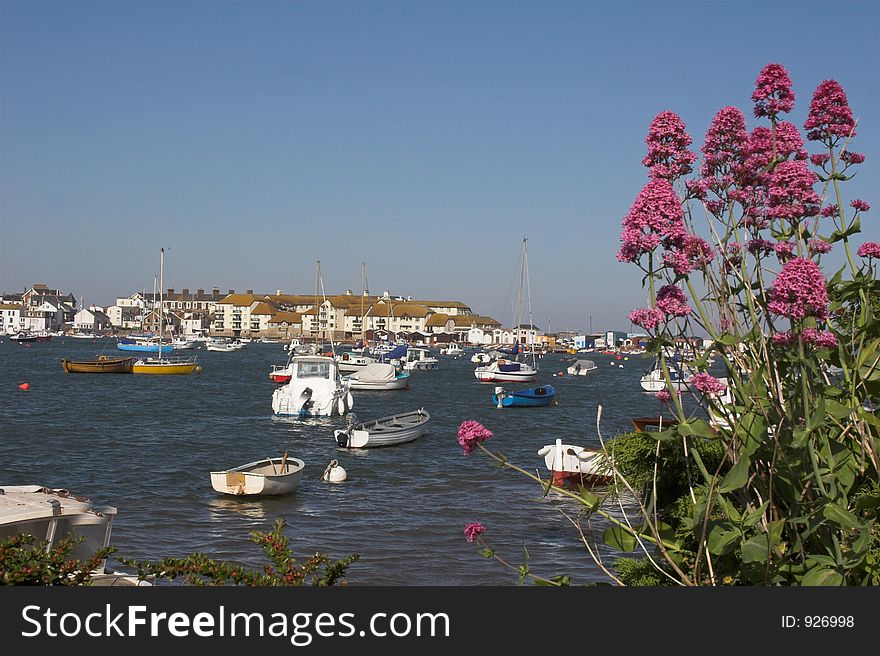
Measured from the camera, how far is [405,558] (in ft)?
60.8

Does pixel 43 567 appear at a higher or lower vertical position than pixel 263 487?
higher

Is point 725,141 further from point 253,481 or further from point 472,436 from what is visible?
point 253,481

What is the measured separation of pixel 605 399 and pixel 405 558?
53.9 metres

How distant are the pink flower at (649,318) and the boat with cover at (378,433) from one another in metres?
29.8

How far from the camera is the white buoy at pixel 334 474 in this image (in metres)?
27.6

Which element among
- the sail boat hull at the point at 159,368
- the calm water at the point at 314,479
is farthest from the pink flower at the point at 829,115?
the sail boat hull at the point at 159,368

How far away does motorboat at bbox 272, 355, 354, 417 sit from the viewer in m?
45.3

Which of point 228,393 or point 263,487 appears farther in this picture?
point 228,393

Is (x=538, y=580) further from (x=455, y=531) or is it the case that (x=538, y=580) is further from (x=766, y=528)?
(x=455, y=531)

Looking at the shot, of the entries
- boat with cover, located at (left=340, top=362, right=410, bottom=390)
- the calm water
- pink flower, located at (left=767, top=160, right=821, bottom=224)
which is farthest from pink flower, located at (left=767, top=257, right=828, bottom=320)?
boat with cover, located at (left=340, top=362, right=410, bottom=390)

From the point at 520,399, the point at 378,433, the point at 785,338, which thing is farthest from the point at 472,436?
the point at 520,399

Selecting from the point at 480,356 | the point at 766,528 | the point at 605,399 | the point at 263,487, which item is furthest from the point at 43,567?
the point at 480,356

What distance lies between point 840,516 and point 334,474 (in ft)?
77.5

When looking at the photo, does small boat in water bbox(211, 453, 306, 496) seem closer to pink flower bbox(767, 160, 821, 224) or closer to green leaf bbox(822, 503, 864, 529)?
pink flower bbox(767, 160, 821, 224)
